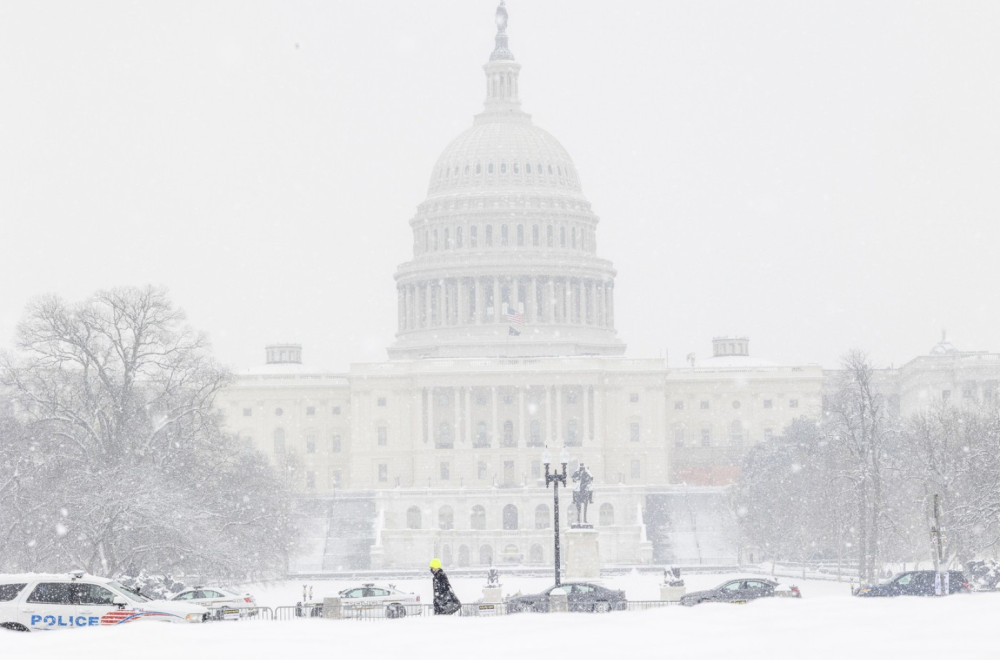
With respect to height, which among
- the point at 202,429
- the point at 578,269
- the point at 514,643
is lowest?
the point at 514,643

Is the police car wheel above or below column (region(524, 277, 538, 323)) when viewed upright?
below

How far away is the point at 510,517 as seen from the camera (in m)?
139

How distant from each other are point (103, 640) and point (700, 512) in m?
105

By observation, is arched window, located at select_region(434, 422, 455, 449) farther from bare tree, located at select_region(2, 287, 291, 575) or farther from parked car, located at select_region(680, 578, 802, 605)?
parked car, located at select_region(680, 578, 802, 605)

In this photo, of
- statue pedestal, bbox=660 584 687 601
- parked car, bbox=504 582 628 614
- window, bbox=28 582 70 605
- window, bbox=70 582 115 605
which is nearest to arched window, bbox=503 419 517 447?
statue pedestal, bbox=660 584 687 601

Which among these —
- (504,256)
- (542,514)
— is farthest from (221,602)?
(504,256)

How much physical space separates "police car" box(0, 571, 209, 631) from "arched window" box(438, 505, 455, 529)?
9724cm

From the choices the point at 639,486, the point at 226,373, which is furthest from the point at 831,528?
the point at 639,486

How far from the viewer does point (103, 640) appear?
1192 inches

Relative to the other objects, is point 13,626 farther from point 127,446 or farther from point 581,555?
point 581,555

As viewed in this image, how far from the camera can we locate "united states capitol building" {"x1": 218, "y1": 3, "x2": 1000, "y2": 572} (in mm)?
132250

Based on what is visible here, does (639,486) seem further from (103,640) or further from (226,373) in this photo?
(103,640)

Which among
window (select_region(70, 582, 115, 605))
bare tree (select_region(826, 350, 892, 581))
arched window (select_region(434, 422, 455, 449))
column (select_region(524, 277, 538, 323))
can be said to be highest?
column (select_region(524, 277, 538, 323))

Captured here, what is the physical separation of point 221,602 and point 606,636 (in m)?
21.1
